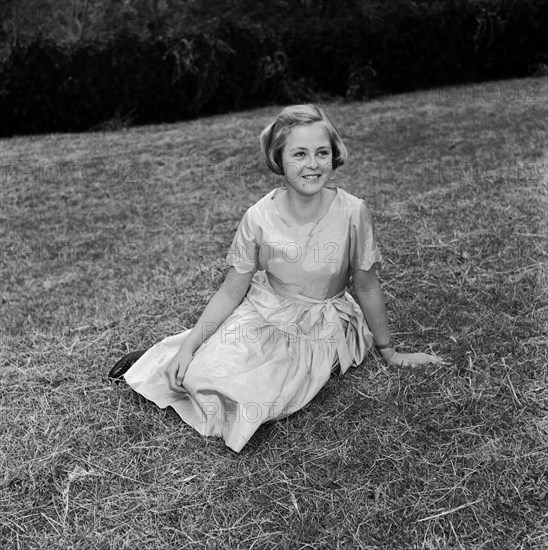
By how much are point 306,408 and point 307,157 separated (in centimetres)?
91

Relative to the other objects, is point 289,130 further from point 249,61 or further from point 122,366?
point 249,61

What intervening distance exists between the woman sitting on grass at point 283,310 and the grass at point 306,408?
10 cm

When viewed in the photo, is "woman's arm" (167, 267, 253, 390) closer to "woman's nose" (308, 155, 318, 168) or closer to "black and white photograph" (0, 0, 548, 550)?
"black and white photograph" (0, 0, 548, 550)

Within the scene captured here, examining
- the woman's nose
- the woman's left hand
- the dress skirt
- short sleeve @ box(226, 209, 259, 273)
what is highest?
the woman's nose

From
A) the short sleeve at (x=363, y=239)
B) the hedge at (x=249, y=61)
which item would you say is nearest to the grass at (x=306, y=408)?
the short sleeve at (x=363, y=239)

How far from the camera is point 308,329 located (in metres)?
2.71

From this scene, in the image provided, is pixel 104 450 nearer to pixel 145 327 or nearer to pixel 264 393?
pixel 264 393

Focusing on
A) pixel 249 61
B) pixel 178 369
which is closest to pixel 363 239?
pixel 178 369

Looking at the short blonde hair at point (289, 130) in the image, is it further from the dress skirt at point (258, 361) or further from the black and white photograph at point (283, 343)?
the dress skirt at point (258, 361)

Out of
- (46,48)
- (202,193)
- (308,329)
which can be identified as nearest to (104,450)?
(308,329)

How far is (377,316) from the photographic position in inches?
108

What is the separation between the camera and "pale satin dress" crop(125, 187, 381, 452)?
2.50m

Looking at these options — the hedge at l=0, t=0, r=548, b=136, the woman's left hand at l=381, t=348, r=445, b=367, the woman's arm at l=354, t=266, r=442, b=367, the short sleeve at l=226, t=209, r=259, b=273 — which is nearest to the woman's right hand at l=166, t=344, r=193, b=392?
the short sleeve at l=226, t=209, r=259, b=273

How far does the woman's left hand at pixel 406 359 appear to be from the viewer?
2848mm
